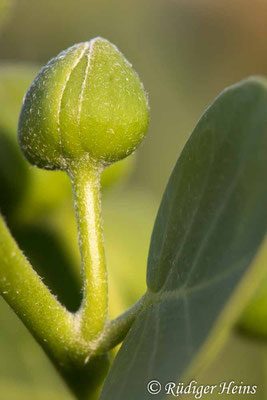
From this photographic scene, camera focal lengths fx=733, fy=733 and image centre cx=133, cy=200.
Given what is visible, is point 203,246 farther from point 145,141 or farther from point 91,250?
point 145,141

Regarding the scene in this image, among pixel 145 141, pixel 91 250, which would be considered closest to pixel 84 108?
pixel 91 250

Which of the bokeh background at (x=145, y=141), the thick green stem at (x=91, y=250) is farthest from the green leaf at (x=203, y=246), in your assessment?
the bokeh background at (x=145, y=141)

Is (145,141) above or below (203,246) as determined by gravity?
below

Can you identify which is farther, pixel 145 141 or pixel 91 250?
pixel 145 141

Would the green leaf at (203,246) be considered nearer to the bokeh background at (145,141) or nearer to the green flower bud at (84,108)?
the green flower bud at (84,108)

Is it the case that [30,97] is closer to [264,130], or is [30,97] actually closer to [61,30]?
[264,130]

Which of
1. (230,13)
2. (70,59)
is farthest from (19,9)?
(70,59)
